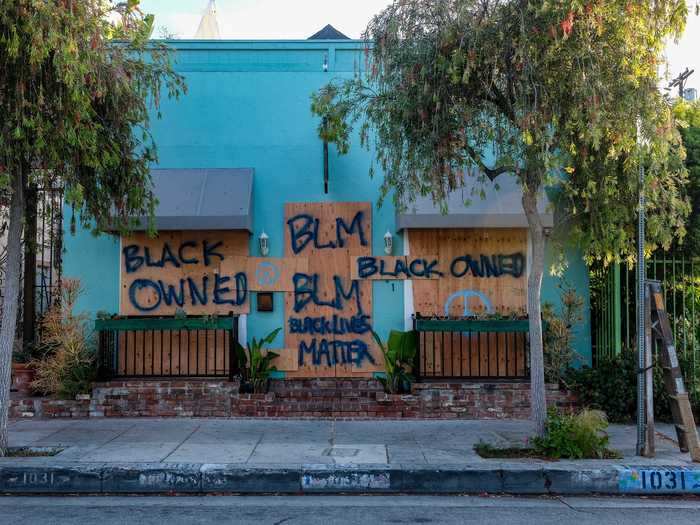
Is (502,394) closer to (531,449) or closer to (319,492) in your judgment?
(531,449)

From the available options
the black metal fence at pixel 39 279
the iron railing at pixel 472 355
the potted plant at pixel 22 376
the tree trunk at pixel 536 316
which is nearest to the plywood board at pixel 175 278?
the black metal fence at pixel 39 279

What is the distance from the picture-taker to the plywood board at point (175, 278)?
11.6m

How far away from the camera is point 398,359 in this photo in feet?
35.9

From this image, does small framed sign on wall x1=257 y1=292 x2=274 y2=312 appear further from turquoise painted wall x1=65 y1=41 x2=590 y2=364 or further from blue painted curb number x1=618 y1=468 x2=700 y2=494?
blue painted curb number x1=618 y1=468 x2=700 y2=494

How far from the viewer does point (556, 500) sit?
7219mm

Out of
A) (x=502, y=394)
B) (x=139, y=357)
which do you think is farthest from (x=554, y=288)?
(x=139, y=357)

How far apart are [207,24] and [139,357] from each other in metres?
6.71

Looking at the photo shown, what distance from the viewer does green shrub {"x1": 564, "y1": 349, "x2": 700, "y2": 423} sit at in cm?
1025

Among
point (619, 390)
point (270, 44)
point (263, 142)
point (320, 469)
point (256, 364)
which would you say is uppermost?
point (270, 44)

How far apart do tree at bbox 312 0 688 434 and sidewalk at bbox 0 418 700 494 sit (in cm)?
103

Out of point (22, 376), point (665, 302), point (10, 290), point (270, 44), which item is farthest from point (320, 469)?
point (270, 44)

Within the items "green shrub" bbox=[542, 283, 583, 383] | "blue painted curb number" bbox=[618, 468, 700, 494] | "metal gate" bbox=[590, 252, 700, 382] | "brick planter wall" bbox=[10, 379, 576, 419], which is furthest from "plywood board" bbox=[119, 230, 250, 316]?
"blue painted curb number" bbox=[618, 468, 700, 494]

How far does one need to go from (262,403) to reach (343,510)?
4.03 metres

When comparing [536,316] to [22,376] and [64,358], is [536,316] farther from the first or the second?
[22,376]
